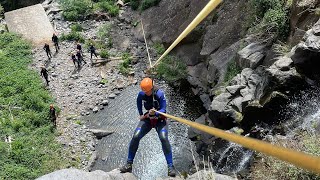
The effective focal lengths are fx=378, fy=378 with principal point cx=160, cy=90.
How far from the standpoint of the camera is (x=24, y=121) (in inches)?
642

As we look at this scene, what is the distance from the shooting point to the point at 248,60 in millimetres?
13664

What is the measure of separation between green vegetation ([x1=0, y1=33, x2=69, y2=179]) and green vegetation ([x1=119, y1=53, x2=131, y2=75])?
Answer: 4.09 meters

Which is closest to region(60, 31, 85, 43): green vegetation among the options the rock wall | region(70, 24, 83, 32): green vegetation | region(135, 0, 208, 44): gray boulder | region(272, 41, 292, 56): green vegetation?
region(70, 24, 83, 32): green vegetation

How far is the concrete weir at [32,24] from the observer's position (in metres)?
23.4

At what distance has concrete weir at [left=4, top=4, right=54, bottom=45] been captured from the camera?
23.4 m

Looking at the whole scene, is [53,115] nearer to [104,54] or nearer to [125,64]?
[125,64]

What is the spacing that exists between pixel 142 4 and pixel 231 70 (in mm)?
10595

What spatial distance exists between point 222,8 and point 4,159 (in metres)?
12.6

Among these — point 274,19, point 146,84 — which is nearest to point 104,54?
point 274,19

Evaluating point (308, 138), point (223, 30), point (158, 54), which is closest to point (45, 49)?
point (158, 54)

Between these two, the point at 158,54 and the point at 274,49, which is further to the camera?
the point at 158,54

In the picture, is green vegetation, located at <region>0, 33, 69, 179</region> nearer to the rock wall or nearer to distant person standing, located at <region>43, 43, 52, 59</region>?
distant person standing, located at <region>43, 43, 52, 59</region>

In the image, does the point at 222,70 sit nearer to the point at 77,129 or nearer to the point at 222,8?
the point at 222,8

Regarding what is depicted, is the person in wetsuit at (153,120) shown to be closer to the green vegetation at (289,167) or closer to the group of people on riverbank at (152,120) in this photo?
the group of people on riverbank at (152,120)
